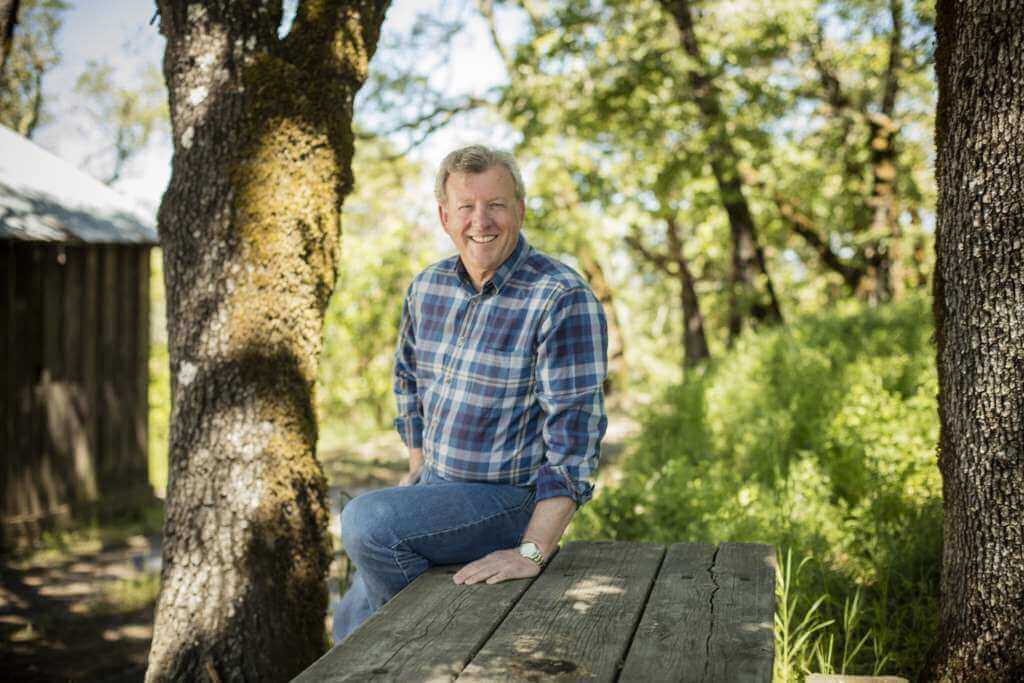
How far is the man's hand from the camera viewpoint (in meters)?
3.02

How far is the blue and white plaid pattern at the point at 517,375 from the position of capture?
312 centimetres

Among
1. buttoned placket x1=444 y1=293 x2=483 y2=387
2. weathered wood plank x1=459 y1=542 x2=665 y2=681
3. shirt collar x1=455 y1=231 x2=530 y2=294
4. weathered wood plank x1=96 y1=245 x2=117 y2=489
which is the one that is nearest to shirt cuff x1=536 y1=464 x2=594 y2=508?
Answer: weathered wood plank x1=459 y1=542 x2=665 y2=681

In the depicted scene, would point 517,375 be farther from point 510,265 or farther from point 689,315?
point 689,315

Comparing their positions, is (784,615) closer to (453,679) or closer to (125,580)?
(453,679)

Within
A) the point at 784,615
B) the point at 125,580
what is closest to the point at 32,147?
the point at 125,580

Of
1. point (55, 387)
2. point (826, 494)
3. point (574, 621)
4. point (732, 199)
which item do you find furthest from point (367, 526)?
point (732, 199)

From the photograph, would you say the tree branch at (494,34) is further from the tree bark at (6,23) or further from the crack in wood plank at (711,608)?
the crack in wood plank at (711,608)

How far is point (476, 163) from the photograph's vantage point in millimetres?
3256

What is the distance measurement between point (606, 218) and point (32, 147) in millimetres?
9108

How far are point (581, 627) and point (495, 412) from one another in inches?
35.0

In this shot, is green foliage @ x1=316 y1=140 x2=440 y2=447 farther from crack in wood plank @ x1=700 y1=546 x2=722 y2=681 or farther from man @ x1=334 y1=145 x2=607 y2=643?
crack in wood plank @ x1=700 y1=546 x2=722 y2=681

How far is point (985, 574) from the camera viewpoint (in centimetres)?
312

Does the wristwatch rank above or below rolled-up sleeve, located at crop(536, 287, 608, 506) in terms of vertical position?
below

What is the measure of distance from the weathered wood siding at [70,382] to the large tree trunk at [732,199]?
282 inches
